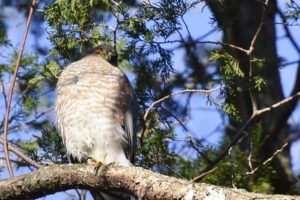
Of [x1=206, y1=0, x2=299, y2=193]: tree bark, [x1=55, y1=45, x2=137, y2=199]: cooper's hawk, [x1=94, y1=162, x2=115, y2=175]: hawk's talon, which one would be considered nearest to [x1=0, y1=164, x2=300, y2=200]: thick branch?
[x1=94, y1=162, x2=115, y2=175]: hawk's talon

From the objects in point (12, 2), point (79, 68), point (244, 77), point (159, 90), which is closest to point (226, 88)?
point (244, 77)

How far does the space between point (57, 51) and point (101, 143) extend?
2.59ft

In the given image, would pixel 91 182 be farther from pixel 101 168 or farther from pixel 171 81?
pixel 171 81

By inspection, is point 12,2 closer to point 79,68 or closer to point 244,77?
point 79,68

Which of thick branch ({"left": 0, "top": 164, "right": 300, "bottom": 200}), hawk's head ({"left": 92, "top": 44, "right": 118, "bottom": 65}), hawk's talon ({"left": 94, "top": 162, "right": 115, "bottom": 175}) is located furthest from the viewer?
hawk's head ({"left": 92, "top": 44, "right": 118, "bottom": 65})

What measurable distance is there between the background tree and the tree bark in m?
0.01

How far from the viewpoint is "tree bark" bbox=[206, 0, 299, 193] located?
14.0 ft

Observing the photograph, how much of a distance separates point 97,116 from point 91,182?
924 mm

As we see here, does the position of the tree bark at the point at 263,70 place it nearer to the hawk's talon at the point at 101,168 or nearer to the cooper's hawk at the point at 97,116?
the cooper's hawk at the point at 97,116

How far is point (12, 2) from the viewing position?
16.0 feet

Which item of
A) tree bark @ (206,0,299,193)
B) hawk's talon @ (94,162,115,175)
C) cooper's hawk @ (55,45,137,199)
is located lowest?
hawk's talon @ (94,162,115,175)

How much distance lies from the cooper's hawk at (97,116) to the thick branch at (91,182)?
0.75 m

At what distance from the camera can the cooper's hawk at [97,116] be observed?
4.32m

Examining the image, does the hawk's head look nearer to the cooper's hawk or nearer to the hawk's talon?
the cooper's hawk
